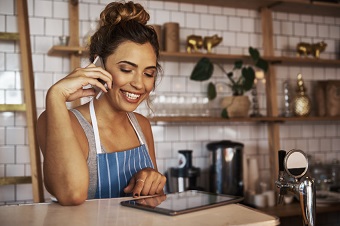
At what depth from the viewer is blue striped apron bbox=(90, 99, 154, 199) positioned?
6.43ft

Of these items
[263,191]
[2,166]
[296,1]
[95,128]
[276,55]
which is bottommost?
[263,191]

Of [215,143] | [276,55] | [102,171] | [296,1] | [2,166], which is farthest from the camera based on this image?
[276,55]

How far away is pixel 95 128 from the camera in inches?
79.7

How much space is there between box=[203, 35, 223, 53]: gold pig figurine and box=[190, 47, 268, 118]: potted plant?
0.10m

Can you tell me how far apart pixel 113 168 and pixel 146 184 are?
0.78 feet

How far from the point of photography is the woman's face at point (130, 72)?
77.8 inches

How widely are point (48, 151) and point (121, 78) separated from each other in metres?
0.46

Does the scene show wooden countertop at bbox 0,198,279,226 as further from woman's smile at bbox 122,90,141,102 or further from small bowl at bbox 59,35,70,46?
small bowl at bbox 59,35,70,46

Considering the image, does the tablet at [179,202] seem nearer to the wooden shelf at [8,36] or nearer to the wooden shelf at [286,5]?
the wooden shelf at [8,36]

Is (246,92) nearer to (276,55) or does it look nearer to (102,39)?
(276,55)

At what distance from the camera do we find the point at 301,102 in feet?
13.7

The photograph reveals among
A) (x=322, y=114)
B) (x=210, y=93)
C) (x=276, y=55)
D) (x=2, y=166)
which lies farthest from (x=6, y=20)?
(x=322, y=114)

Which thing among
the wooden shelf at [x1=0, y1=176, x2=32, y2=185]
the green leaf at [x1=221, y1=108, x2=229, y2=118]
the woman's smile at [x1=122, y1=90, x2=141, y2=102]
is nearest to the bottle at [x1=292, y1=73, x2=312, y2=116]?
the green leaf at [x1=221, y1=108, x2=229, y2=118]

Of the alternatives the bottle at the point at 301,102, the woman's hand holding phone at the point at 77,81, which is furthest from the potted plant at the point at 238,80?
the woman's hand holding phone at the point at 77,81
